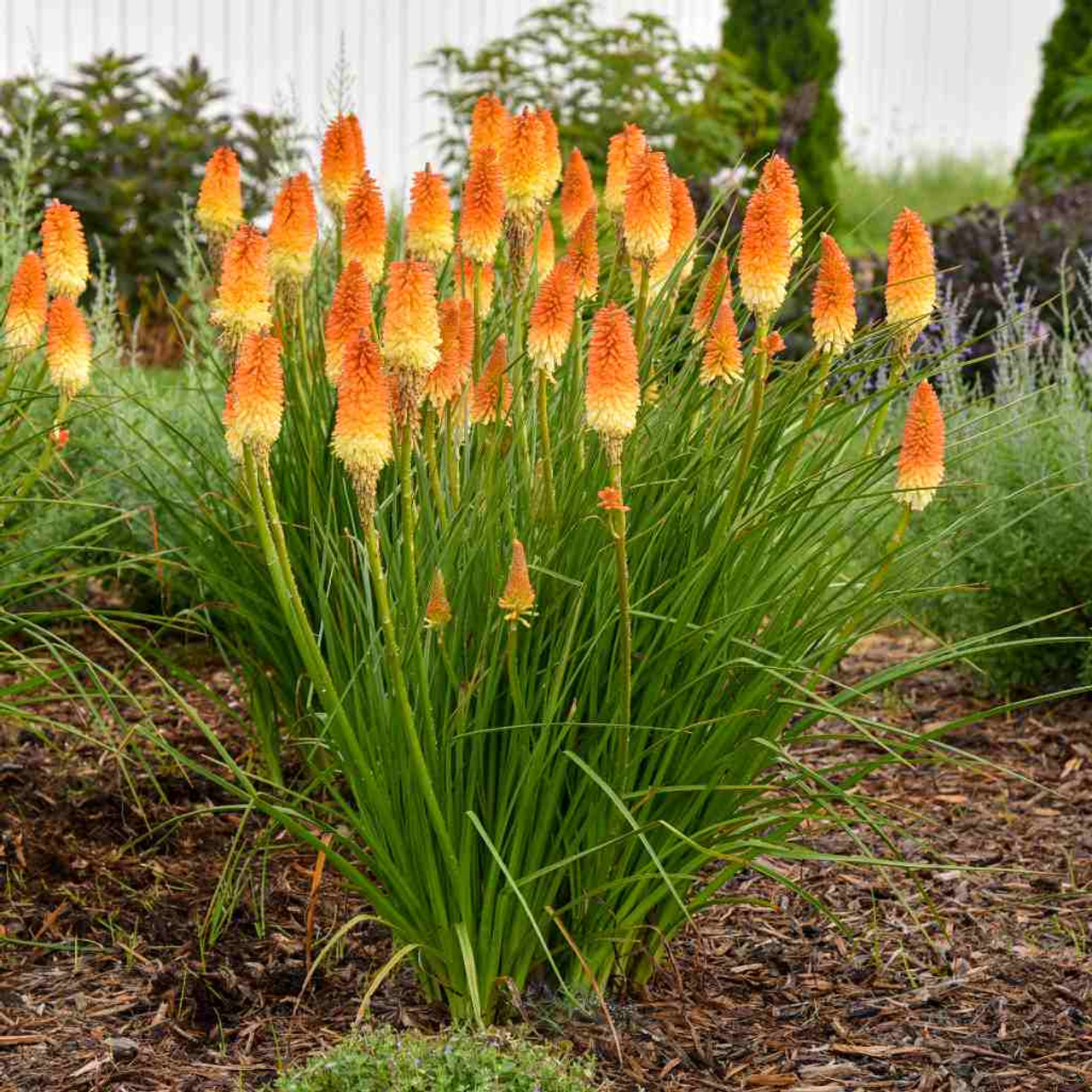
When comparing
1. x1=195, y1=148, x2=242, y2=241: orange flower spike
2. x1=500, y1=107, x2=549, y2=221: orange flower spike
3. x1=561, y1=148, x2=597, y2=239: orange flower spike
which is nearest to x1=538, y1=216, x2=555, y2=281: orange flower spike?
x1=561, y1=148, x2=597, y2=239: orange flower spike

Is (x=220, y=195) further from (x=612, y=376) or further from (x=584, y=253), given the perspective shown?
(x=612, y=376)

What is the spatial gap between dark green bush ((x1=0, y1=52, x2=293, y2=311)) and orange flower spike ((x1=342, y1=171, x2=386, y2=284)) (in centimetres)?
822

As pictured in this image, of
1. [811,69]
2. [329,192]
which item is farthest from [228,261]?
[811,69]

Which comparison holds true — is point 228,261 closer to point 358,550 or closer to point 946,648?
point 358,550

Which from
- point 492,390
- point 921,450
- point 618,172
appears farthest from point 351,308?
point 921,450

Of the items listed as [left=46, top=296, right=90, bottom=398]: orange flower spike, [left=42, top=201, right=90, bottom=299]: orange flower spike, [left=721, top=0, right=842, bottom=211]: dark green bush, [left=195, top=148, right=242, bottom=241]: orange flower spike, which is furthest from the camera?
[left=721, top=0, right=842, bottom=211]: dark green bush

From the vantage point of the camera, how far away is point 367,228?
9.07 ft

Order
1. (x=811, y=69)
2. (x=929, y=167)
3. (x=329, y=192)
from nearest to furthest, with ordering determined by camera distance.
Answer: (x=329, y=192), (x=811, y=69), (x=929, y=167)

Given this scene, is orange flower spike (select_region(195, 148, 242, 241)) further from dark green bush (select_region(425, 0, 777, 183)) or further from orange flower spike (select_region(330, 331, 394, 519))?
dark green bush (select_region(425, 0, 777, 183))

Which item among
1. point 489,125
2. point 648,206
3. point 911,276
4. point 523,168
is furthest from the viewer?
point 489,125

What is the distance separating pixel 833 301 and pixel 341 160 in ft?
3.48

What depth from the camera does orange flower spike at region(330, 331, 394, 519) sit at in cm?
236

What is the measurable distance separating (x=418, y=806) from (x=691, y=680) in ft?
1.78

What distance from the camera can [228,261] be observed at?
8.55ft
